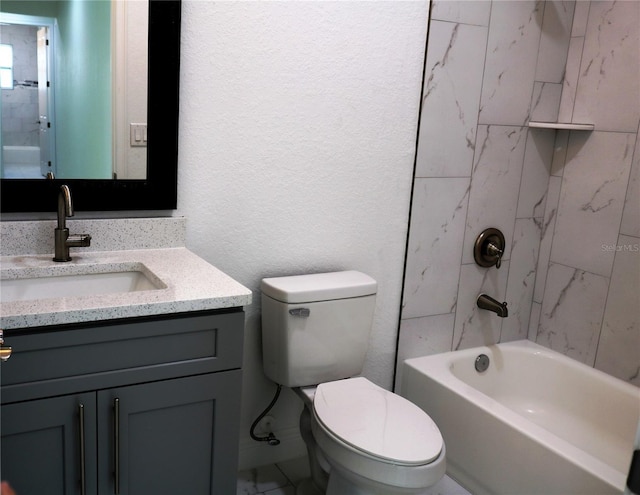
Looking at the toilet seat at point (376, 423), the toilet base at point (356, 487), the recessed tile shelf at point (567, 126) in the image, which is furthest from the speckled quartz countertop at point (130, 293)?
the recessed tile shelf at point (567, 126)

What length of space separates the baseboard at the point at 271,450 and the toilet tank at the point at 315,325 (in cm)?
34

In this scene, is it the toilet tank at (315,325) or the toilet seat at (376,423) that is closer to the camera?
the toilet seat at (376,423)

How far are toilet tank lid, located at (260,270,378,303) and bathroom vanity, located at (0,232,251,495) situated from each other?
40cm

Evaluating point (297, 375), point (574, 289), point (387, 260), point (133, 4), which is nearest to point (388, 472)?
point (297, 375)

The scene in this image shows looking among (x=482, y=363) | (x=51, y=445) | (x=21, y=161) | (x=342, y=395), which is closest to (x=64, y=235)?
(x=21, y=161)

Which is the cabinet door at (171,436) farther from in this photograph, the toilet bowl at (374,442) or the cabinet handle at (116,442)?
the toilet bowl at (374,442)

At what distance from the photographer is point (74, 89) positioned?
1890mm

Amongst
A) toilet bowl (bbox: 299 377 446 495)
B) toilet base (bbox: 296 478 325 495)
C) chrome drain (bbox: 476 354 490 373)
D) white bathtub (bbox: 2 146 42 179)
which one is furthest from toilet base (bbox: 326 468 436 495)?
white bathtub (bbox: 2 146 42 179)

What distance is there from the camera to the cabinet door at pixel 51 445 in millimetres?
1479

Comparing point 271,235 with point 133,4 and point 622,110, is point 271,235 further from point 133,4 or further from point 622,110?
point 622,110

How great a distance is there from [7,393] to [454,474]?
1702 millimetres

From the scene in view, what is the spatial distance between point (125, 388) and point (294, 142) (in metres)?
1.07

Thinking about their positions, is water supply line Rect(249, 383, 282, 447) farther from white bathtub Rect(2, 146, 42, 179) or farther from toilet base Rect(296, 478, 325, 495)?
white bathtub Rect(2, 146, 42, 179)

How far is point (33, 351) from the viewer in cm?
147
